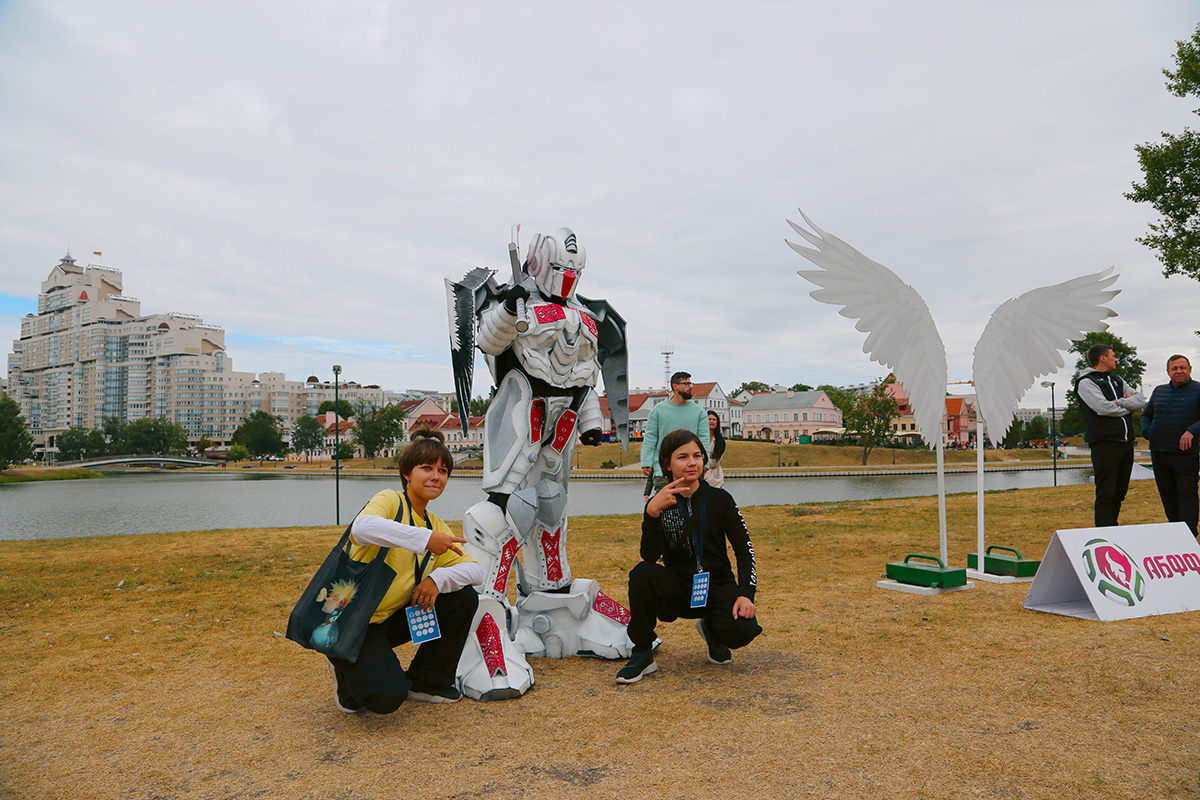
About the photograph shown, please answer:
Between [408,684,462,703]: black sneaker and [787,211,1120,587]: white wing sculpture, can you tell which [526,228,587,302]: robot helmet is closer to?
[787,211,1120,587]: white wing sculpture

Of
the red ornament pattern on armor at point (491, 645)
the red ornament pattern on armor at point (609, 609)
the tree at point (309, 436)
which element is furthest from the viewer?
the tree at point (309, 436)

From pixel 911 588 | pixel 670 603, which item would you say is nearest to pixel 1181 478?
pixel 911 588

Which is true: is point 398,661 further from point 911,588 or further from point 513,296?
point 911,588

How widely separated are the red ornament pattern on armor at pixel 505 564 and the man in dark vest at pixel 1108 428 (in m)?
5.61

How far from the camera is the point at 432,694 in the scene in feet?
12.3

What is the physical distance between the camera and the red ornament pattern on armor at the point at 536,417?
182 inches

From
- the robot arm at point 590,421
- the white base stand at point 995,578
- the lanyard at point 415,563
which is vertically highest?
the robot arm at point 590,421

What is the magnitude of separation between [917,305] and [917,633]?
268 centimetres

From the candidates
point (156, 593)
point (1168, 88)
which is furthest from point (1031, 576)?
point (1168, 88)

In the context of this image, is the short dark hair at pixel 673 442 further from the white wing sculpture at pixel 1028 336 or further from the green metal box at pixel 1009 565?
the green metal box at pixel 1009 565

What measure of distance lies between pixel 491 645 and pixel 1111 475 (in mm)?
6194

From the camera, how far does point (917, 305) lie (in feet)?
18.9

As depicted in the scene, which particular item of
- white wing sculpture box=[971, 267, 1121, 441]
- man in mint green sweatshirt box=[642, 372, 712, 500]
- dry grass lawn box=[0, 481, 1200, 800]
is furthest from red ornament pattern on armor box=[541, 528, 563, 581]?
white wing sculpture box=[971, 267, 1121, 441]

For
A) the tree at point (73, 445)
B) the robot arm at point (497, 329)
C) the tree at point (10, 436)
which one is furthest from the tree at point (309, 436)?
the robot arm at point (497, 329)
